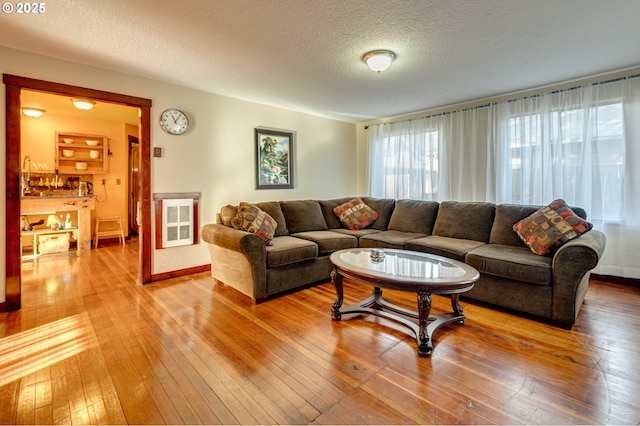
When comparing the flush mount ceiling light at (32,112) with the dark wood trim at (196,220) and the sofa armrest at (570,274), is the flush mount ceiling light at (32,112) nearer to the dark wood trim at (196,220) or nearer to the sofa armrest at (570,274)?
the dark wood trim at (196,220)

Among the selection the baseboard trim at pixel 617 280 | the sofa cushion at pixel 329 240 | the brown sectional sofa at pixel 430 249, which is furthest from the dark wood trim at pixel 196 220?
the baseboard trim at pixel 617 280

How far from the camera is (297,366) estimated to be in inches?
75.6

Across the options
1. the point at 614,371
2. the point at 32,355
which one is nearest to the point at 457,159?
the point at 614,371

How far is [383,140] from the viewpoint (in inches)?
216

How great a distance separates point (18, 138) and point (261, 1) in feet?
8.30

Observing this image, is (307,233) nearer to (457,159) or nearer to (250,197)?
(250,197)

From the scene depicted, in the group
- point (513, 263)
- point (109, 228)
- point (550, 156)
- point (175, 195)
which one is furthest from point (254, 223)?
point (109, 228)

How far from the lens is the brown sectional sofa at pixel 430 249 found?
2.47m

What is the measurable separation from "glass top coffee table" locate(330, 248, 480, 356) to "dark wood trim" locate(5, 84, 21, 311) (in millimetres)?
2867

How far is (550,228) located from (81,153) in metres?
7.45

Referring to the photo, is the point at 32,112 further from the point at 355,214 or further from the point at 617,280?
the point at 617,280

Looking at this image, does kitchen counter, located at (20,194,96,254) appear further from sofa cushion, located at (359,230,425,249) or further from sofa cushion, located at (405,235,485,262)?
sofa cushion, located at (405,235,485,262)

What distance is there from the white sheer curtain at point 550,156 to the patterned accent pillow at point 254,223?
2.72m

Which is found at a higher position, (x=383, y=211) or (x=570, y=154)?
(x=570, y=154)
